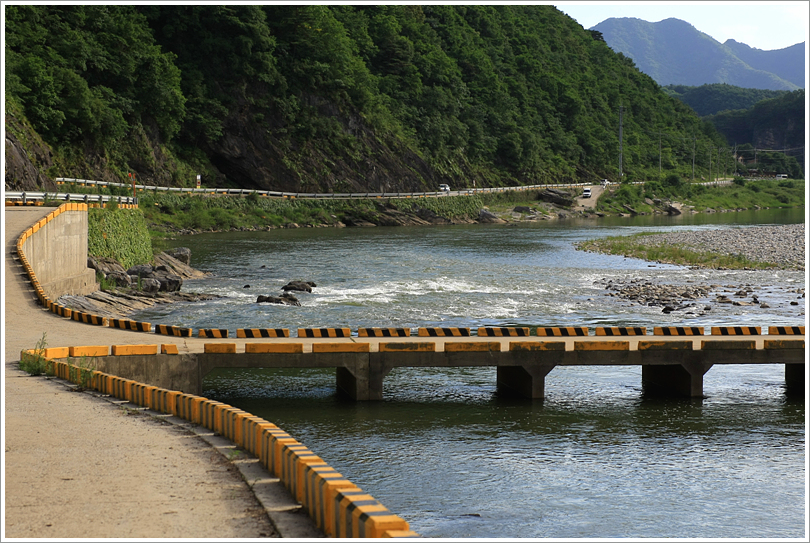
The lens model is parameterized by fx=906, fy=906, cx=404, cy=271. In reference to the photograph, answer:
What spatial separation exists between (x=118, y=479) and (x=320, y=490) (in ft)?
10.7

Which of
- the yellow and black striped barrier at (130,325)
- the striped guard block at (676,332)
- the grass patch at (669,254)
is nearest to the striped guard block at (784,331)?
the striped guard block at (676,332)

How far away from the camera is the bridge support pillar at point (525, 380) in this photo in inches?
873

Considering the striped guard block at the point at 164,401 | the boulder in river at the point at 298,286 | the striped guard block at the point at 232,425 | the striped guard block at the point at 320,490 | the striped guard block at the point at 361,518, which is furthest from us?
the boulder in river at the point at 298,286

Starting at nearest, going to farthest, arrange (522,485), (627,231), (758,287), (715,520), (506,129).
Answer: (715,520) → (522,485) → (758,287) → (627,231) → (506,129)

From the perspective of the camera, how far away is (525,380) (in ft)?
73.7

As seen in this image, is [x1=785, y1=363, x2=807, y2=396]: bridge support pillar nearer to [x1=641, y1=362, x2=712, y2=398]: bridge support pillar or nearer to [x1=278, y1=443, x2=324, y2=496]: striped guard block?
[x1=641, y1=362, x2=712, y2=398]: bridge support pillar

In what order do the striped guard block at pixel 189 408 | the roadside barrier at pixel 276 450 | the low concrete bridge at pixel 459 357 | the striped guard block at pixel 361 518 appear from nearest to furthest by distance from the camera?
the striped guard block at pixel 361 518
the roadside barrier at pixel 276 450
the striped guard block at pixel 189 408
the low concrete bridge at pixel 459 357

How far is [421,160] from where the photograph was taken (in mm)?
116938

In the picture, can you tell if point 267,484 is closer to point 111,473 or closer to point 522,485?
point 111,473

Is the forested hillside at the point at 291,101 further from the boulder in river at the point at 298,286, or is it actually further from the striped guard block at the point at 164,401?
the striped guard block at the point at 164,401

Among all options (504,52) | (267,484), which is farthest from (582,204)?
(267,484)

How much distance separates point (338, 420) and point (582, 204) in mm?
105749

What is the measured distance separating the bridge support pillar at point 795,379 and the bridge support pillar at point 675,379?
262 cm

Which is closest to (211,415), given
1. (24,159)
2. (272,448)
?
(272,448)
